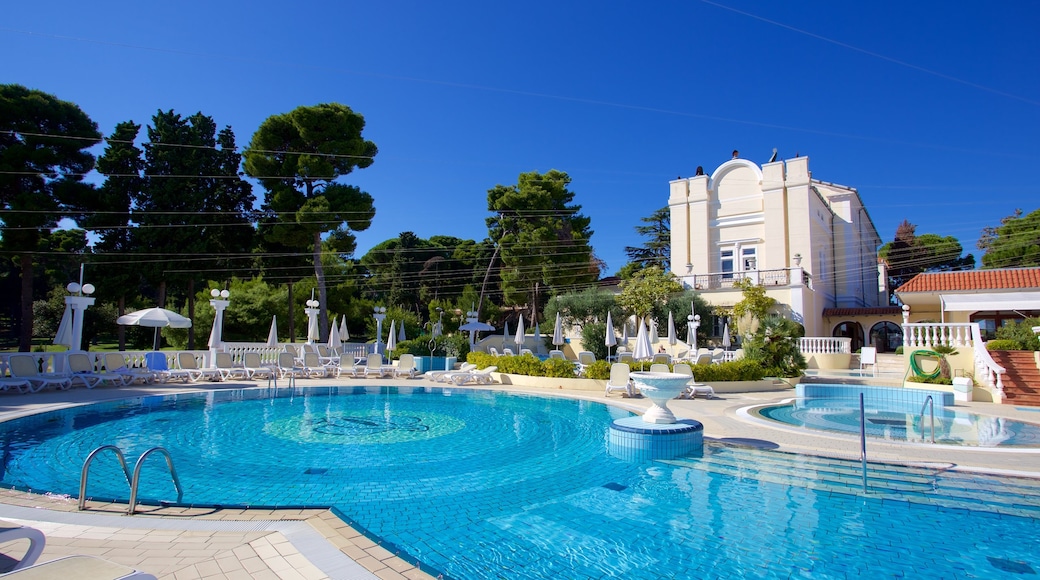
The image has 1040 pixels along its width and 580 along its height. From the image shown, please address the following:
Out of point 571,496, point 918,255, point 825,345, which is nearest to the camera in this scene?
point 571,496

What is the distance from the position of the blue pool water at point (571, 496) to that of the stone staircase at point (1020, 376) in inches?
335

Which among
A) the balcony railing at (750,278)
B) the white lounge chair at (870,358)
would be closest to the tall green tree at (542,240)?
the balcony railing at (750,278)

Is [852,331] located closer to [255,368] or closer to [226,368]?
[255,368]

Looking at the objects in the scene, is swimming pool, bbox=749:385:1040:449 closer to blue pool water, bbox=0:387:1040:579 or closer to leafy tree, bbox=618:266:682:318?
blue pool water, bbox=0:387:1040:579

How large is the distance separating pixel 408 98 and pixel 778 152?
75.4 ft

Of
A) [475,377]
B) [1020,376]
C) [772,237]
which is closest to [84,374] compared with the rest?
[475,377]

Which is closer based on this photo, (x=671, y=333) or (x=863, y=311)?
(x=671, y=333)

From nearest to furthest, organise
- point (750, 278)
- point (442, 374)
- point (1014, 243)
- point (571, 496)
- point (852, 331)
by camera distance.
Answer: point (571, 496)
point (442, 374)
point (750, 278)
point (852, 331)
point (1014, 243)

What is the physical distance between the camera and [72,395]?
1263 cm

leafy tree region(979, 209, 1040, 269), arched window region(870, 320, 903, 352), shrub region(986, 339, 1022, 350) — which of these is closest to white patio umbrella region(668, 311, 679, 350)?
shrub region(986, 339, 1022, 350)

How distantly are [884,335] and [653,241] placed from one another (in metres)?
19.0

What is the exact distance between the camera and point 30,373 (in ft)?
43.2

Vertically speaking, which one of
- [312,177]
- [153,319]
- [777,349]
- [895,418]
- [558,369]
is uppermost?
[312,177]

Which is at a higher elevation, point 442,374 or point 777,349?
point 777,349
